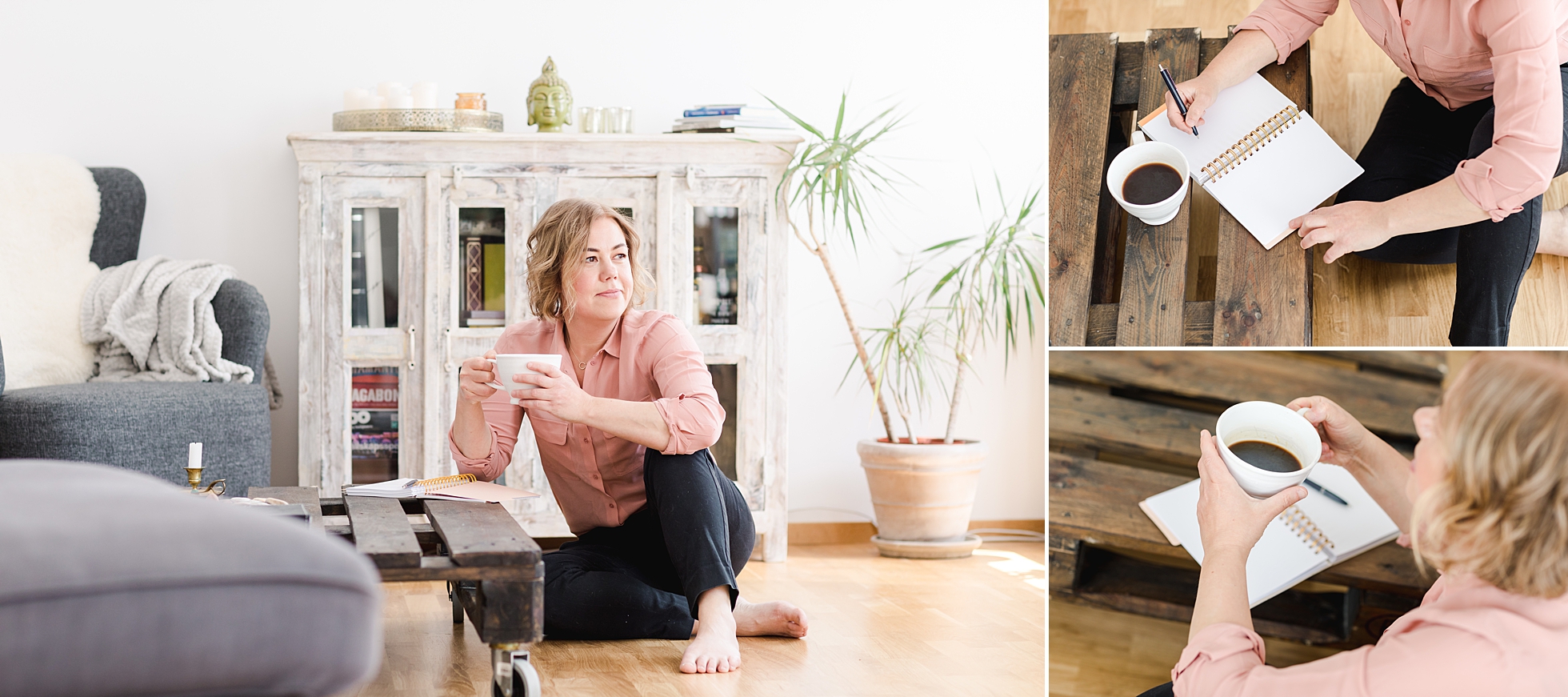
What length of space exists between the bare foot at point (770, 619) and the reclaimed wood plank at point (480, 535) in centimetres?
60

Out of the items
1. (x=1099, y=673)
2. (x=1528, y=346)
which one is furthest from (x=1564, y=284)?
(x=1099, y=673)

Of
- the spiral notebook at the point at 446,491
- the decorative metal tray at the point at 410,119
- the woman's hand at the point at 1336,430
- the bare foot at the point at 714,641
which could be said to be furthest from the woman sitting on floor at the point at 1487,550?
the decorative metal tray at the point at 410,119

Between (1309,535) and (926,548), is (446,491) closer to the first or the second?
(1309,535)

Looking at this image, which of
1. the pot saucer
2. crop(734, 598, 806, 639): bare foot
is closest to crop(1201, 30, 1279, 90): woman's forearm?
crop(734, 598, 806, 639): bare foot

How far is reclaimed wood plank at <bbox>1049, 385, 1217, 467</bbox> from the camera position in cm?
141

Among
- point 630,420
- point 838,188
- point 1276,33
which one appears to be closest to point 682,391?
point 630,420

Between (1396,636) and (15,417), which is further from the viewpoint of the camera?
(15,417)

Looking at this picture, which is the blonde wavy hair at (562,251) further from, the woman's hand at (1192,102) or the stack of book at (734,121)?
the woman's hand at (1192,102)

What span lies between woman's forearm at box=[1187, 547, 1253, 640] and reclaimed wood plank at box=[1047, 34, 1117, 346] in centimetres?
27

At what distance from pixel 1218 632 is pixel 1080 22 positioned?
2.18ft

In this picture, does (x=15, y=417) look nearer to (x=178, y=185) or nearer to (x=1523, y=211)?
(x=178, y=185)

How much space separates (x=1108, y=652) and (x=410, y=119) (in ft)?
7.61

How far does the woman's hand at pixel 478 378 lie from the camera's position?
76.0 inches

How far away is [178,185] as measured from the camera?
3.27 m
